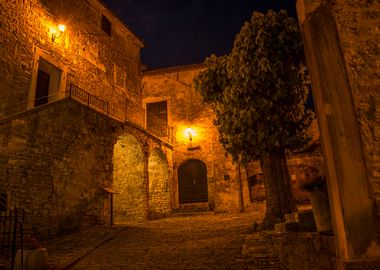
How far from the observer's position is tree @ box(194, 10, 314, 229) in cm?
815

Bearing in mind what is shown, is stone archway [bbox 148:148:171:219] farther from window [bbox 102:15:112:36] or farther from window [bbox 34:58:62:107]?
window [bbox 102:15:112:36]

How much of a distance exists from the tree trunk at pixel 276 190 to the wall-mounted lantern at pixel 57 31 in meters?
9.93

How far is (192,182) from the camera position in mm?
17734

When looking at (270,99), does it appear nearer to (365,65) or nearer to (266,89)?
(266,89)

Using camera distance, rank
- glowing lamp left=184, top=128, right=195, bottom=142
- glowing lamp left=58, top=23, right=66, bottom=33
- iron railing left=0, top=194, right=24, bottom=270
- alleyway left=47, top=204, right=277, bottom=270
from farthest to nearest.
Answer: glowing lamp left=184, top=128, right=195, bottom=142, glowing lamp left=58, top=23, right=66, bottom=33, iron railing left=0, top=194, right=24, bottom=270, alleyway left=47, top=204, right=277, bottom=270

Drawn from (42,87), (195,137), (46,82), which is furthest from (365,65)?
(195,137)

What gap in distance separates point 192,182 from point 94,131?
7389 millimetres

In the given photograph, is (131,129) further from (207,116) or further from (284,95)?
(284,95)

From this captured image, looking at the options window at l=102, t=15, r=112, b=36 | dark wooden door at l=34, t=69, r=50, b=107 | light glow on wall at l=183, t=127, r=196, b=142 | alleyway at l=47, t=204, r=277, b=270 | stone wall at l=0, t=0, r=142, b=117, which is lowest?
alleyway at l=47, t=204, r=277, b=270

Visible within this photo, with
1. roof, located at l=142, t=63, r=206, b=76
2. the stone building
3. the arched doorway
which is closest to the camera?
the stone building

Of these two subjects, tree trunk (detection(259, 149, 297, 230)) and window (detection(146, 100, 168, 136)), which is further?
window (detection(146, 100, 168, 136))

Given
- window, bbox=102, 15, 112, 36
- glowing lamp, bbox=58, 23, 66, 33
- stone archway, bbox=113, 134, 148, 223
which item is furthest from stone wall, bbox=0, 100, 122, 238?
window, bbox=102, 15, 112, 36

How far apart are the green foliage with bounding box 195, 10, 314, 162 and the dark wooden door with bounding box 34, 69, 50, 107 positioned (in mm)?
7903

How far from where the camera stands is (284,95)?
8.12m
